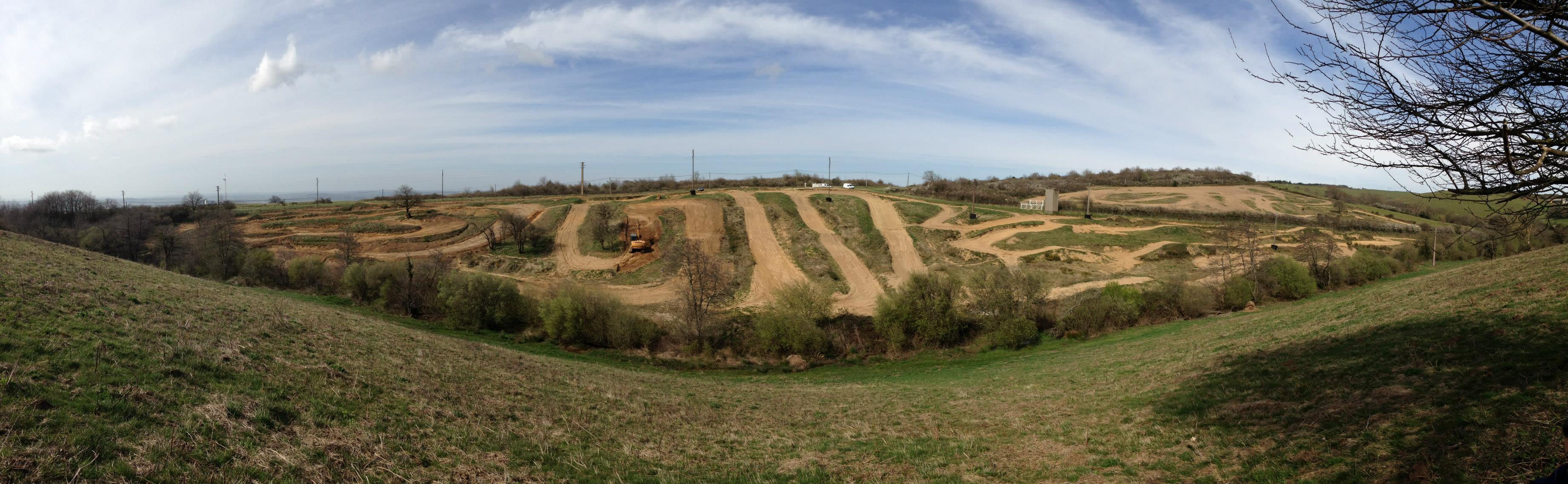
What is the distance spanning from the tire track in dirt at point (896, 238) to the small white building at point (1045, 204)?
62.6ft

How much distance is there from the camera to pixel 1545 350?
8133 mm

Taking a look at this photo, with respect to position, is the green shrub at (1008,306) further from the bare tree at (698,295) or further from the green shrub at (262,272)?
the green shrub at (262,272)

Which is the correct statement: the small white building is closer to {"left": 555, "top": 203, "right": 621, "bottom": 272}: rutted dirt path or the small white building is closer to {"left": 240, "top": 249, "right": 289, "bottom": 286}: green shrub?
{"left": 555, "top": 203, "right": 621, "bottom": 272}: rutted dirt path

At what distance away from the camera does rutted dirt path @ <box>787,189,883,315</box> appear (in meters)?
39.2

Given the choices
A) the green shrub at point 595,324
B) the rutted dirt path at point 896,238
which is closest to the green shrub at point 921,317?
the rutted dirt path at point 896,238

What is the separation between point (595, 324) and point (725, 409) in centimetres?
1882

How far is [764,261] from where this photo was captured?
50.0 meters

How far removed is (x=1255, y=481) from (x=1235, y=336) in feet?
45.7

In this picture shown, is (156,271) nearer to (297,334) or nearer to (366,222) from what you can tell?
(297,334)

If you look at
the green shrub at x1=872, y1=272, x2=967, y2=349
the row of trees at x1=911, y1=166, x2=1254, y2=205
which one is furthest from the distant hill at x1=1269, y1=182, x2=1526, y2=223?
the green shrub at x1=872, y1=272, x2=967, y2=349

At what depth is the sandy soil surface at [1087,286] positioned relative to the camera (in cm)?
3719

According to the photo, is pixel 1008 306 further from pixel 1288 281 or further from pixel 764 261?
pixel 764 261

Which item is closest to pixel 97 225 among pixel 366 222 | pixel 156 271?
pixel 366 222

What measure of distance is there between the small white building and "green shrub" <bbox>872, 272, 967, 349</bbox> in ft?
145
